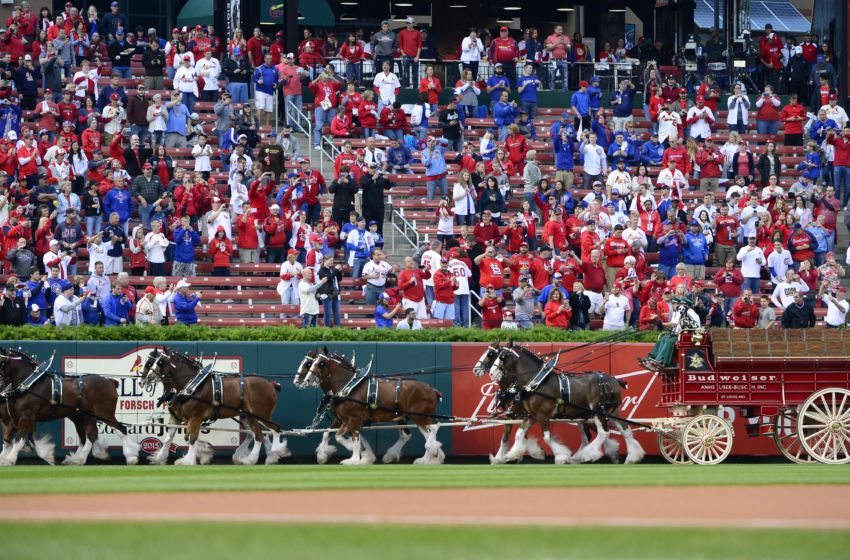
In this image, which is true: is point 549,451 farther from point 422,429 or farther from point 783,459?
point 783,459

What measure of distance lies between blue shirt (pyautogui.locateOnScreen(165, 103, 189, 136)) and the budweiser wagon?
14.4 meters

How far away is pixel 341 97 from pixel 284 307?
8150mm

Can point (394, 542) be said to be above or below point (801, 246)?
below

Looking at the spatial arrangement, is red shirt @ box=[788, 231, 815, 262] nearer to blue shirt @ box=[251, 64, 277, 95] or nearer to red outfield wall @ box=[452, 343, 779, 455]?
red outfield wall @ box=[452, 343, 779, 455]

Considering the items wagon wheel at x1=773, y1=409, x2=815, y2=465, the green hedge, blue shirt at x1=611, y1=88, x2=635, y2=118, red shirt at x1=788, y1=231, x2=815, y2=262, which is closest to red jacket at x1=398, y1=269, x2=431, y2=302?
the green hedge

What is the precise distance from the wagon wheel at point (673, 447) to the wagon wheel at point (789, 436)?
1414mm

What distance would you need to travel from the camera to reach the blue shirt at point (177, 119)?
32.2 m

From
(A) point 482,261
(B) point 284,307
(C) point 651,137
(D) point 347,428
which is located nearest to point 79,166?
(B) point 284,307

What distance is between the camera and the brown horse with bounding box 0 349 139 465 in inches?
868

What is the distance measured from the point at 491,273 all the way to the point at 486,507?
50.4ft

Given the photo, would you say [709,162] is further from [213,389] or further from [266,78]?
[213,389]

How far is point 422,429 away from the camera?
75.5ft

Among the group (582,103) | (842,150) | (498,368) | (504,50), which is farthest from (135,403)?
(842,150)

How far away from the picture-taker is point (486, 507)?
13.0 meters
